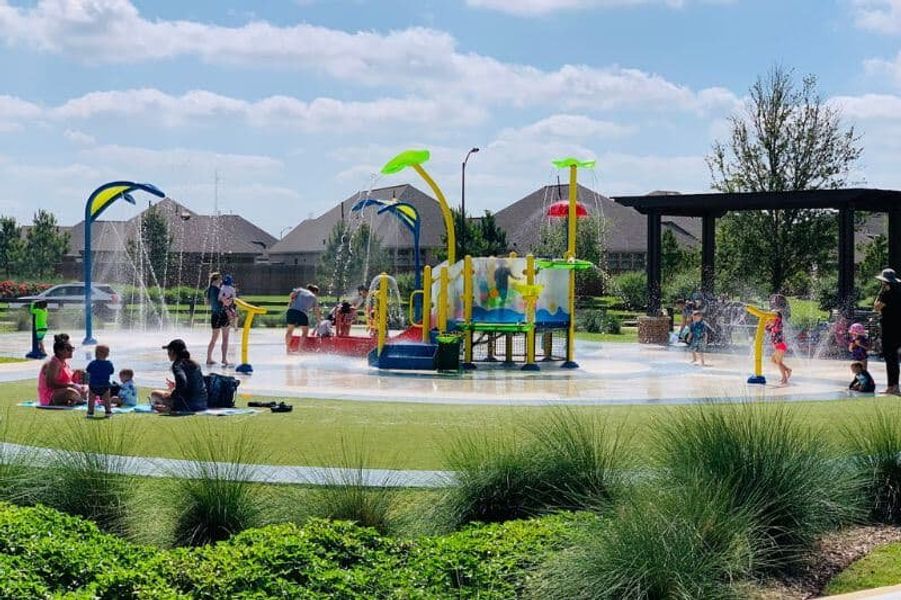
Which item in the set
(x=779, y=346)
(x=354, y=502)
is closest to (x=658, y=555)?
(x=354, y=502)

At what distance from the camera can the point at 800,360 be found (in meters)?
23.8

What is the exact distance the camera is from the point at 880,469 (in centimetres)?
849

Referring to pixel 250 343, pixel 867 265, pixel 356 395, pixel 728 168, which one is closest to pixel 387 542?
pixel 356 395

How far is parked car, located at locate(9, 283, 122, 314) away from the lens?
1548 inches

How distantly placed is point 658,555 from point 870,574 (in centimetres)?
188

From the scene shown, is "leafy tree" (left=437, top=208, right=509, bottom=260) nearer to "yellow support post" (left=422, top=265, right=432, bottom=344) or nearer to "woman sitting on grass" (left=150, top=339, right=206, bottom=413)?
"yellow support post" (left=422, top=265, right=432, bottom=344)

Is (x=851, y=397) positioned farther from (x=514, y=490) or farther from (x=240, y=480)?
(x=240, y=480)

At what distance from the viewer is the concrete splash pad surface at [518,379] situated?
16047 millimetres

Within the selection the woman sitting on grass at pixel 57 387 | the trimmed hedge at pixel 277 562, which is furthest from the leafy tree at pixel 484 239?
the trimmed hedge at pixel 277 562

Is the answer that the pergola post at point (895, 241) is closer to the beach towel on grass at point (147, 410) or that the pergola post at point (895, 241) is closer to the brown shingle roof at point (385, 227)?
the beach towel on grass at point (147, 410)

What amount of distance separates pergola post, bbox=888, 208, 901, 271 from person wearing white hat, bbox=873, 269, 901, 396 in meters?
12.2

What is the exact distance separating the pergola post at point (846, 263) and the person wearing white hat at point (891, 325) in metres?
9.57

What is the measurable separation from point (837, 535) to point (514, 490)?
6.95 feet

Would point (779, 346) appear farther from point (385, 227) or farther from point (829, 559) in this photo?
point (385, 227)
